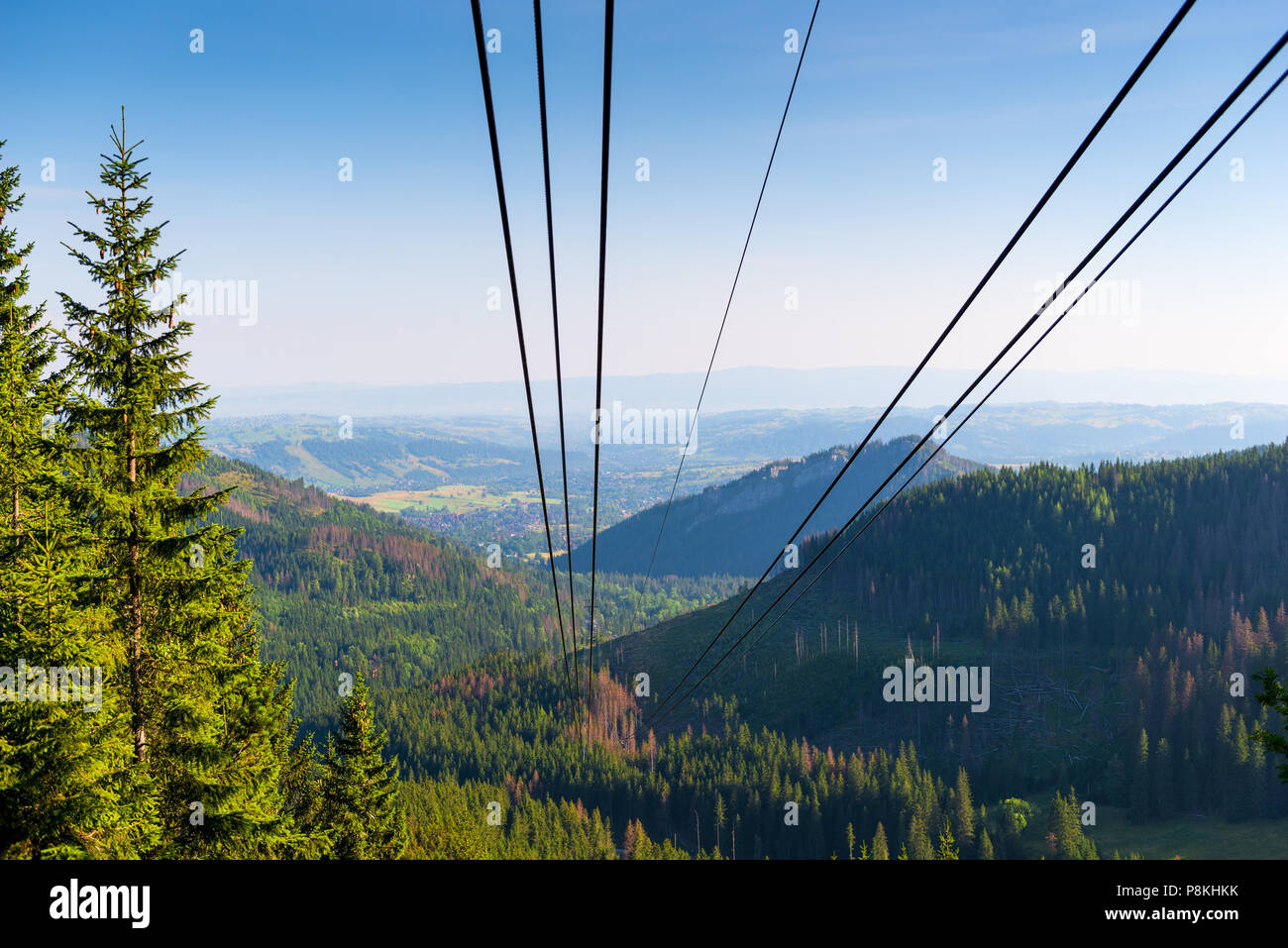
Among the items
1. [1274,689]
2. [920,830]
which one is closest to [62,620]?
[1274,689]

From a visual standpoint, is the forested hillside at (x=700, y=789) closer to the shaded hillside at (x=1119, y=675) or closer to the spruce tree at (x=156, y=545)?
the shaded hillside at (x=1119, y=675)

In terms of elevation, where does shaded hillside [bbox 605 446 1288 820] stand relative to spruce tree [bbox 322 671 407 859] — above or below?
below

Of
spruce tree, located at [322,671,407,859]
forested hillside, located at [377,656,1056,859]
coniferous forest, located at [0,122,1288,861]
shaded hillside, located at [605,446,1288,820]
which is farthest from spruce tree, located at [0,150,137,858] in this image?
shaded hillside, located at [605,446,1288,820]

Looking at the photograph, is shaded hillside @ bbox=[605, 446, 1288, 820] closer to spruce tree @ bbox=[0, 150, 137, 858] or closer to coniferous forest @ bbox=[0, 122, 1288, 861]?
coniferous forest @ bbox=[0, 122, 1288, 861]

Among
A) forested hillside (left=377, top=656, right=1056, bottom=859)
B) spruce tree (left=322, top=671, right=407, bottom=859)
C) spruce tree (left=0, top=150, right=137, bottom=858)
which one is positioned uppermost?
spruce tree (left=0, top=150, right=137, bottom=858)

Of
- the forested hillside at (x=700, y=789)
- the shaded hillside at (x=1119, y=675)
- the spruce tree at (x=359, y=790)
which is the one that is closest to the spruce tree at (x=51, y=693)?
the spruce tree at (x=359, y=790)
